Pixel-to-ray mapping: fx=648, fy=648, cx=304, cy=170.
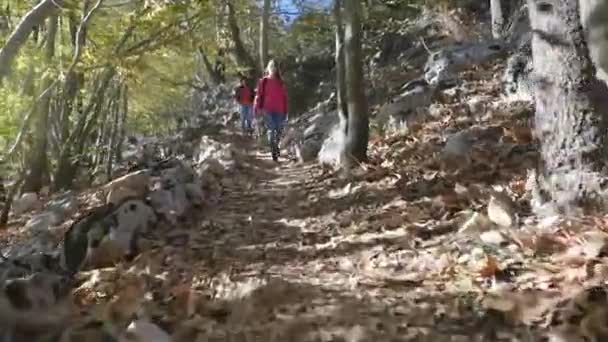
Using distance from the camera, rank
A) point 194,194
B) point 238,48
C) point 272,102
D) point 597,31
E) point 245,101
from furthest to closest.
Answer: point 238,48, point 245,101, point 272,102, point 194,194, point 597,31

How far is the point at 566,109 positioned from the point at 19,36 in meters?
3.69

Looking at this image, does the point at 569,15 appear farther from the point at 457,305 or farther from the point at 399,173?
the point at 399,173

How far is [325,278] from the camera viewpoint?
168 inches

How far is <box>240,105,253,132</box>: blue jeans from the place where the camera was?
55.6ft

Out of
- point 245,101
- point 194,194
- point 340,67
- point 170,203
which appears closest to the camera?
Answer: point 170,203

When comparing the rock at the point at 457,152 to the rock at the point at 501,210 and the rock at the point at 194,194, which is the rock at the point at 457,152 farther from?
the rock at the point at 194,194

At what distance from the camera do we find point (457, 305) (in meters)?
3.44

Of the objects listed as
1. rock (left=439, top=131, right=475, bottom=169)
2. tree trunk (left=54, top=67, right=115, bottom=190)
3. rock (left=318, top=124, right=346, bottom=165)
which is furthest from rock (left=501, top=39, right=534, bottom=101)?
tree trunk (left=54, top=67, right=115, bottom=190)

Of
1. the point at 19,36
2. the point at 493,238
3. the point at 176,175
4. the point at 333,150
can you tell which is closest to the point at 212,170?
the point at 176,175

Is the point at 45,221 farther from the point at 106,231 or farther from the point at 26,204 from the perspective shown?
the point at 106,231

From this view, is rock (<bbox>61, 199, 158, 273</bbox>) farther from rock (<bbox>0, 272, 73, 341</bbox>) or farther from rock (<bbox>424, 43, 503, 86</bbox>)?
rock (<bbox>424, 43, 503, 86</bbox>)

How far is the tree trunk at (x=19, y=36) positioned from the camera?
158 inches

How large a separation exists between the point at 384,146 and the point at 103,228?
530 centimetres

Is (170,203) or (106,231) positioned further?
(170,203)
